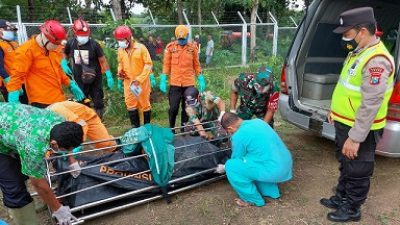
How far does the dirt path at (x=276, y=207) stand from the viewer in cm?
256

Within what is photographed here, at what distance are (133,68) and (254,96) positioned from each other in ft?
5.45

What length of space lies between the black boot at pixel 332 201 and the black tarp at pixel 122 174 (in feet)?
3.08

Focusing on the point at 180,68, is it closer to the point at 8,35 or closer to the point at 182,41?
the point at 182,41

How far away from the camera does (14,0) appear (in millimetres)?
16156

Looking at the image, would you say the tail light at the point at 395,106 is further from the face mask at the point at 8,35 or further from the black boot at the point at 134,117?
the face mask at the point at 8,35

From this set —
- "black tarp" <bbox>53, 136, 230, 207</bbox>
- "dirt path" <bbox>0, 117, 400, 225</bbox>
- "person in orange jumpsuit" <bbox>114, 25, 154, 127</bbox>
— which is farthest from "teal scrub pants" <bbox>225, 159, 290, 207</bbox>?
"person in orange jumpsuit" <bbox>114, 25, 154, 127</bbox>

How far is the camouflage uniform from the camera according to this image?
3.25 metres

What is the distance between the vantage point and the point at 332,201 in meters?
2.72

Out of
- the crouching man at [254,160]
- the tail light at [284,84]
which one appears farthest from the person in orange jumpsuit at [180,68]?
the crouching man at [254,160]

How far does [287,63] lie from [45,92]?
8.55 feet

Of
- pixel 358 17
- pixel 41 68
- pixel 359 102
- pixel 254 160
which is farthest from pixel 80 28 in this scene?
pixel 359 102

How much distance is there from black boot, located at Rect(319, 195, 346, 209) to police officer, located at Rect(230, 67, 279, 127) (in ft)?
3.06

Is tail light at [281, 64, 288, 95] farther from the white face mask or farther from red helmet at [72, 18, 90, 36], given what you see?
red helmet at [72, 18, 90, 36]

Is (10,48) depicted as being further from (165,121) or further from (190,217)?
(190,217)
